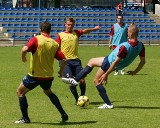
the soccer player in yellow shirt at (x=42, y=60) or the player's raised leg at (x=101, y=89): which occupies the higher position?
the soccer player in yellow shirt at (x=42, y=60)

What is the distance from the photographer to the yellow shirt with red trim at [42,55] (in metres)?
10.5

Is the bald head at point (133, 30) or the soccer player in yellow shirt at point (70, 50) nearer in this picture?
the bald head at point (133, 30)

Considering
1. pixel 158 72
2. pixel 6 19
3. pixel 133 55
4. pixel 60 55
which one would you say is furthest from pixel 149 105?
pixel 6 19

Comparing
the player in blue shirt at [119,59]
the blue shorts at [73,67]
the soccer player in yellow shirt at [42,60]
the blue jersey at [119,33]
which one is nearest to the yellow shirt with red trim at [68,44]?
the blue shorts at [73,67]

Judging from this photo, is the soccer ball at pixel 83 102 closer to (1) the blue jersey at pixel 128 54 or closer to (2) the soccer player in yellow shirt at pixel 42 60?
(1) the blue jersey at pixel 128 54

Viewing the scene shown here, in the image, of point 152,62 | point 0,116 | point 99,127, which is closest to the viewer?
point 99,127

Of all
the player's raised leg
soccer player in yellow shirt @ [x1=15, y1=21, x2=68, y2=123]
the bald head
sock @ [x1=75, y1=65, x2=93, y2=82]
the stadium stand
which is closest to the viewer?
soccer player in yellow shirt @ [x1=15, y1=21, x2=68, y2=123]

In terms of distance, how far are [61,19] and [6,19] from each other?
4484mm

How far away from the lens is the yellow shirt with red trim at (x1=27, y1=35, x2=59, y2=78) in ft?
34.3

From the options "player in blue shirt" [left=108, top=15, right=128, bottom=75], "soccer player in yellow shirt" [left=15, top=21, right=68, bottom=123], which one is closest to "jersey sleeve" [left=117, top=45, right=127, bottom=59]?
"soccer player in yellow shirt" [left=15, top=21, right=68, bottom=123]

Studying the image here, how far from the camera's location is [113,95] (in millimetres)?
15367

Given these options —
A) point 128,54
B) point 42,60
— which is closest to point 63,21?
point 128,54

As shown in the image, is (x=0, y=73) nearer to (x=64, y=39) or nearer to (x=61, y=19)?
(x=64, y=39)

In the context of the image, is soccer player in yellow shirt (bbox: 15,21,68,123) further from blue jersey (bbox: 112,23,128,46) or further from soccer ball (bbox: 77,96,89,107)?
blue jersey (bbox: 112,23,128,46)
